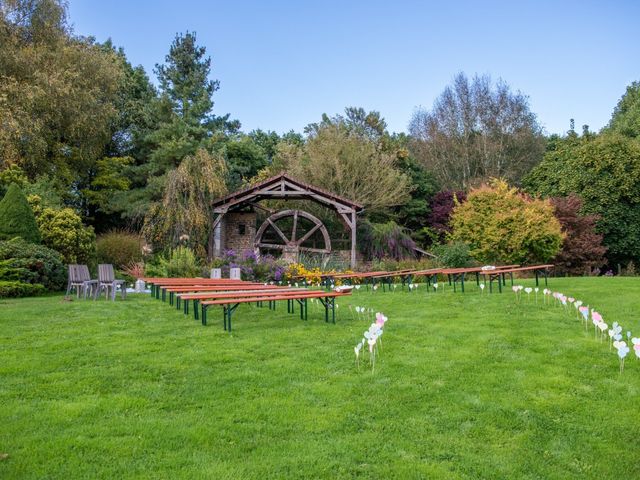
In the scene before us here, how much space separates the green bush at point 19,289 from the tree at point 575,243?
15617 mm

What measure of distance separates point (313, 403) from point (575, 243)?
17229mm

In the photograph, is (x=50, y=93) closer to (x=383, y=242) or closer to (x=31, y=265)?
(x=31, y=265)

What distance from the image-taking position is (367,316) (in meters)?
7.82

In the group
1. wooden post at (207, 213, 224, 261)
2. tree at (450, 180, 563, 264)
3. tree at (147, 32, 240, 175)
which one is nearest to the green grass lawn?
tree at (450, 180, 563, 264)

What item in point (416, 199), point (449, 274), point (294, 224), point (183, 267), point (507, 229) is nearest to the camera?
point (449, 274)

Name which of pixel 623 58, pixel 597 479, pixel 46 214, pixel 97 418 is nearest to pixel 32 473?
pixel 97 418

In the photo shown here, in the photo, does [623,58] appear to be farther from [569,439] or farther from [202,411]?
[202,411]

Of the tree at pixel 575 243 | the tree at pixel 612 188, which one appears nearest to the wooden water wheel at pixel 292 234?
the tree at pixel 575 243

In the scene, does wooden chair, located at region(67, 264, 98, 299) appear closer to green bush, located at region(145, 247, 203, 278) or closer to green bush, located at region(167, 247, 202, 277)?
green bush, located at region(145, 247, 203, 278)

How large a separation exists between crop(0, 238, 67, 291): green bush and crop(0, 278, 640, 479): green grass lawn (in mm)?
5352

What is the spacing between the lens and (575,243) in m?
18.6

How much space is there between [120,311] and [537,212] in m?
11.9

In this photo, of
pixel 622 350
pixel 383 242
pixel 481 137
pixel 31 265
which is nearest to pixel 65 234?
pixel 31 265

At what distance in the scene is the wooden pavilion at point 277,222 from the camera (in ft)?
59.2
